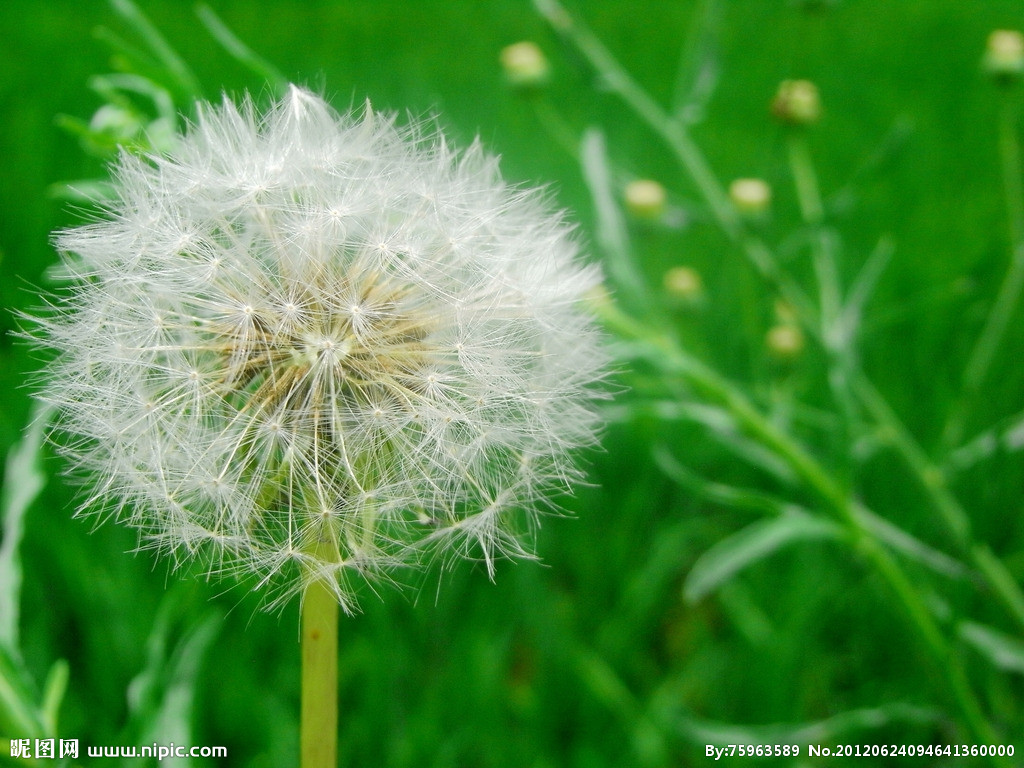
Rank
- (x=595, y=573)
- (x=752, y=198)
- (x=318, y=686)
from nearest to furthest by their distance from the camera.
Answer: (x=318, y=686), (x=752, y=198), (x=595, y=573)

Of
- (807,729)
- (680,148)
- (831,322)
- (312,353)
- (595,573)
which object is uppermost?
(680,148)

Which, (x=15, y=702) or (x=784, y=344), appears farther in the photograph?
(x=784, y=344)

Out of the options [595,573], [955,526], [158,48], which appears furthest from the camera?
[595,573]

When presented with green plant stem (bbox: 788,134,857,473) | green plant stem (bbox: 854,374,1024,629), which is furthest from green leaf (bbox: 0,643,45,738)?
green plant stem (bbox: 854,374,1024,629)

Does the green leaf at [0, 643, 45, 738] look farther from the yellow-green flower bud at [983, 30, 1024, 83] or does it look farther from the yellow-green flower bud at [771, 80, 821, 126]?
the yellow-green flower bud at [983, 30, 1024, 83]

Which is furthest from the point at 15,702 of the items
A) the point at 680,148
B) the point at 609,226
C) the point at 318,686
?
the point at 680,148

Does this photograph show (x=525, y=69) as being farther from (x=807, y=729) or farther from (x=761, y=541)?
(x=807, y=729)

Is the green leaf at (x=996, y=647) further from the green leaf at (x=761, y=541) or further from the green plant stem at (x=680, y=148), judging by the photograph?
the green plant stem at (x=680, y=148)

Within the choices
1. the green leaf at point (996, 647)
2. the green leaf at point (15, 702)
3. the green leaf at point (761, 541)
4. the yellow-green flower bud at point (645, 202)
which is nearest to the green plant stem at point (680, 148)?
the yellow-green flower bud at point (645, 202)
